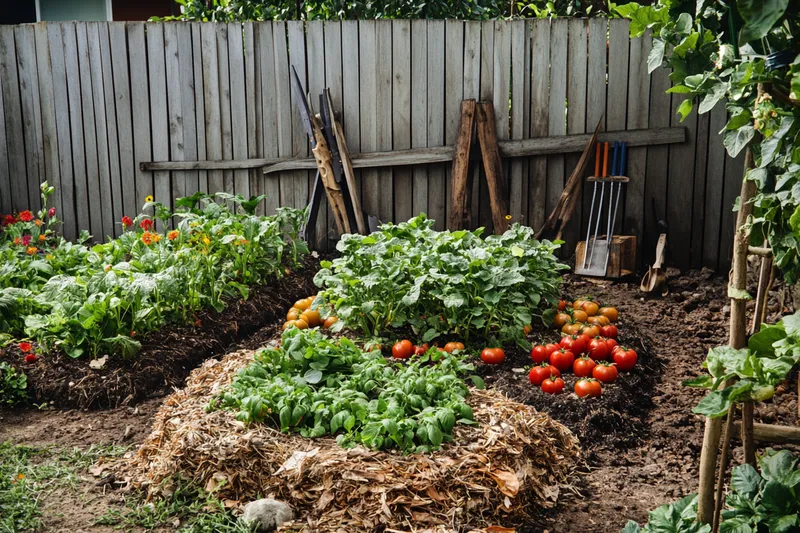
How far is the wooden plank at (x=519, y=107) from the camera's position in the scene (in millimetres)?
6500

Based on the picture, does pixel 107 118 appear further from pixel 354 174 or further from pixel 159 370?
pixel 159 370

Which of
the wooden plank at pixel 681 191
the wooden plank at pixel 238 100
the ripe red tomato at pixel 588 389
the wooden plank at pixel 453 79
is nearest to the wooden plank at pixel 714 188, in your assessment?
the wooden plank at pixel 681 191

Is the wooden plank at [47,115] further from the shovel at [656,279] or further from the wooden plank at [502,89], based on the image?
the shovel at [656,279]

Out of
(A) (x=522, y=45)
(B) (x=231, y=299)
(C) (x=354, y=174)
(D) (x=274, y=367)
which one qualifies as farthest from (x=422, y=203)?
(D) (x=274, y=367)

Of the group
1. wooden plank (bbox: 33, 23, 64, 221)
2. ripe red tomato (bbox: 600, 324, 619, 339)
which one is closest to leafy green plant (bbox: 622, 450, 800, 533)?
ripe red tomato (bbox: 600, 324, 619, 339)

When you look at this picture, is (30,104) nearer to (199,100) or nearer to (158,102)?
(158,102)

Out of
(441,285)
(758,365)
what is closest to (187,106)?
(441,285)

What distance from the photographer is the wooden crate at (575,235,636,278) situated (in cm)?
629

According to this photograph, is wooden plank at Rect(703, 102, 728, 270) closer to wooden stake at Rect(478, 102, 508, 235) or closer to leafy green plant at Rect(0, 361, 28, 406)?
wooden stake at Rect(478, 102, 508, 235)

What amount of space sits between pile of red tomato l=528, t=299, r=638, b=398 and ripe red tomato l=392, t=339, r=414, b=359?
67 centimetres

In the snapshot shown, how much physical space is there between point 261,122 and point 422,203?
5.18 ft

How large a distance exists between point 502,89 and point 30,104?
170 inches

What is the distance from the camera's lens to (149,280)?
187 inches

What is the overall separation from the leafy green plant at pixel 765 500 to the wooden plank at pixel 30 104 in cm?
687
